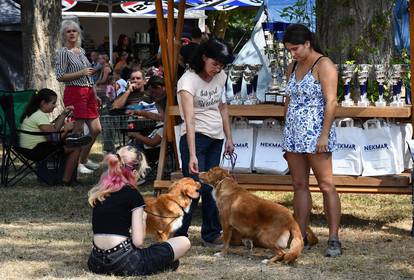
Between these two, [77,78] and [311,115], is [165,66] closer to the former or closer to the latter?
[311,115]

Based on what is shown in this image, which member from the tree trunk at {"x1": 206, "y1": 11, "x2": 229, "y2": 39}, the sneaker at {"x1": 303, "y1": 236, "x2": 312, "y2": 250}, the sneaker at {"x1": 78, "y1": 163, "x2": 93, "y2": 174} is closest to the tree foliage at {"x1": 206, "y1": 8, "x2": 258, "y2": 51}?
the tree trunk at {"x1": 206, "y1": 11, "x2": 229, "y2": 39}

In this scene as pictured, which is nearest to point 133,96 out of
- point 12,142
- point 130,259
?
point 12,142

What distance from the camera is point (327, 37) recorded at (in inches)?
301

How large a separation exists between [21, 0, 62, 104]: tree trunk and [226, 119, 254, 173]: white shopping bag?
5.86 m

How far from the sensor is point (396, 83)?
7.07m

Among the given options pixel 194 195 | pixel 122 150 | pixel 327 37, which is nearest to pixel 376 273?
pixel 194 195

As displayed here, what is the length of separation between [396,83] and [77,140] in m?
3.94

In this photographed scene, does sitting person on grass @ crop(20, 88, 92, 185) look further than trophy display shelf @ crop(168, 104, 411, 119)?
Yes

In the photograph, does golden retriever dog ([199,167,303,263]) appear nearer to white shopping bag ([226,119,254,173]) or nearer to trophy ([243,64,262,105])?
white shopping bag ([226,119,254,173])

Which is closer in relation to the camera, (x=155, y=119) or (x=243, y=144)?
(x=243, y=144)

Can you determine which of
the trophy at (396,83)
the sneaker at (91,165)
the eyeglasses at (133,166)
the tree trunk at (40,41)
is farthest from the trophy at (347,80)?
the tree trunk at (40,41)

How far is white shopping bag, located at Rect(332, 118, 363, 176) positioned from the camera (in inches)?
277

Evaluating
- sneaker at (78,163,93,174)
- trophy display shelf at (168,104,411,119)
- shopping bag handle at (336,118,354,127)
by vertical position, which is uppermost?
trophy display shelf at (168,104,411,119)

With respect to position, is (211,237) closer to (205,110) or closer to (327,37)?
(205,110)
